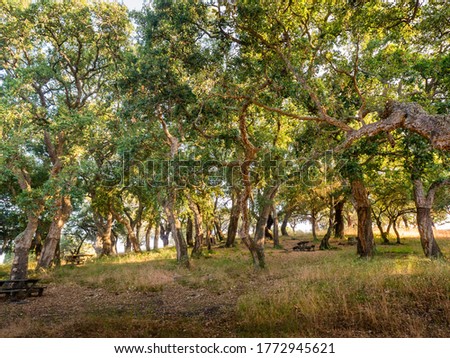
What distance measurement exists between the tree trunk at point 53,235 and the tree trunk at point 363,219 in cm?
1929

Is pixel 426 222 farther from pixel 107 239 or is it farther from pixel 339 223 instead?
pixel 107 239

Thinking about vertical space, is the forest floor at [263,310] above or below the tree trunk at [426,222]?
below

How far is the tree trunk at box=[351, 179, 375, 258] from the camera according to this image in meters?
16.5

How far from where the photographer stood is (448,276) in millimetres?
7809

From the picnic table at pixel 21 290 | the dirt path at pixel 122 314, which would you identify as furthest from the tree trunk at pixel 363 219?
the picnic table at pixel 21 290

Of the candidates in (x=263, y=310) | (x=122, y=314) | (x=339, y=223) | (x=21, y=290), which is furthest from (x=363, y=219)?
(x=339, y=223)

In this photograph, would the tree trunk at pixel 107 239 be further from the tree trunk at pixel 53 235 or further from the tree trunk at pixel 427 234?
the tree trunk at pixel 427 234

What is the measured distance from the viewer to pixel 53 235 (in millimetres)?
18312

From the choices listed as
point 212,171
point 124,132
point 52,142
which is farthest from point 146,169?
point 52,142

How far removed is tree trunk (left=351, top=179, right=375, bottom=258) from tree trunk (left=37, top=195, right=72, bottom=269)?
19289 millimetres

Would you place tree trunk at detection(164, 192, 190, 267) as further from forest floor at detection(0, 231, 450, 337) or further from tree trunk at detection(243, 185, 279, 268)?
forest floor at detection(0, 231, 450, 337)

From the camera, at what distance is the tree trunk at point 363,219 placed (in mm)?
16484

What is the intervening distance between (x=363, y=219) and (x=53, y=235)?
2072 centimetres

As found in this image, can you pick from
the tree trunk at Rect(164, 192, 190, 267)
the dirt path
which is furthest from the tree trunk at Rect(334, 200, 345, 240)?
the dirt path
